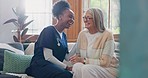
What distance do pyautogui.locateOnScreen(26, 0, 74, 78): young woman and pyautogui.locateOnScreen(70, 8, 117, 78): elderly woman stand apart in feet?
0.49

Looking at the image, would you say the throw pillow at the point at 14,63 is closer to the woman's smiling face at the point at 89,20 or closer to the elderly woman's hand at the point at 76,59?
the elderly woman's hand at the point at 76,59

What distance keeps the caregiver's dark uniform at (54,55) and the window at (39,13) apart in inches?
85.1

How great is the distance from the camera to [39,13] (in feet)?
16.4

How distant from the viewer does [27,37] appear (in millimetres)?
4738

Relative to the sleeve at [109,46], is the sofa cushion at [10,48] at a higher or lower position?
lower

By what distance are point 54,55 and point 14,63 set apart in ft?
2.05

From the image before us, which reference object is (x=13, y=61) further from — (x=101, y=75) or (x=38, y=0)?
(x=38, y=0)

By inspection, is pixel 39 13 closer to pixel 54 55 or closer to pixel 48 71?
pixel 54 55

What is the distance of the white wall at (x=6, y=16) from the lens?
4.75m

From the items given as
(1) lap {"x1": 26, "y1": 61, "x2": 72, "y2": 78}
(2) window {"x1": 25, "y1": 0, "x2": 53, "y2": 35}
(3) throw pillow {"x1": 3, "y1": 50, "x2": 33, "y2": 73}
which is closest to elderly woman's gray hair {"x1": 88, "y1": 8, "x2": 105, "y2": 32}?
(1) lap {"x1": 26, "y1": 61, "x2": 72, "y2": 78}

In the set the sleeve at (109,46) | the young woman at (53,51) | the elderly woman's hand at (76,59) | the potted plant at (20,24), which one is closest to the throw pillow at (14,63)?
the young woman at (53,51)

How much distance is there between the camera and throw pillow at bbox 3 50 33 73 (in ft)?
10.3

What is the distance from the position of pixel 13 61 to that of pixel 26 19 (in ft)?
5.39

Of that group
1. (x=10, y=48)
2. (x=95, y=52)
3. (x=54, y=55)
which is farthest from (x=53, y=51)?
(x=10, y=48)
